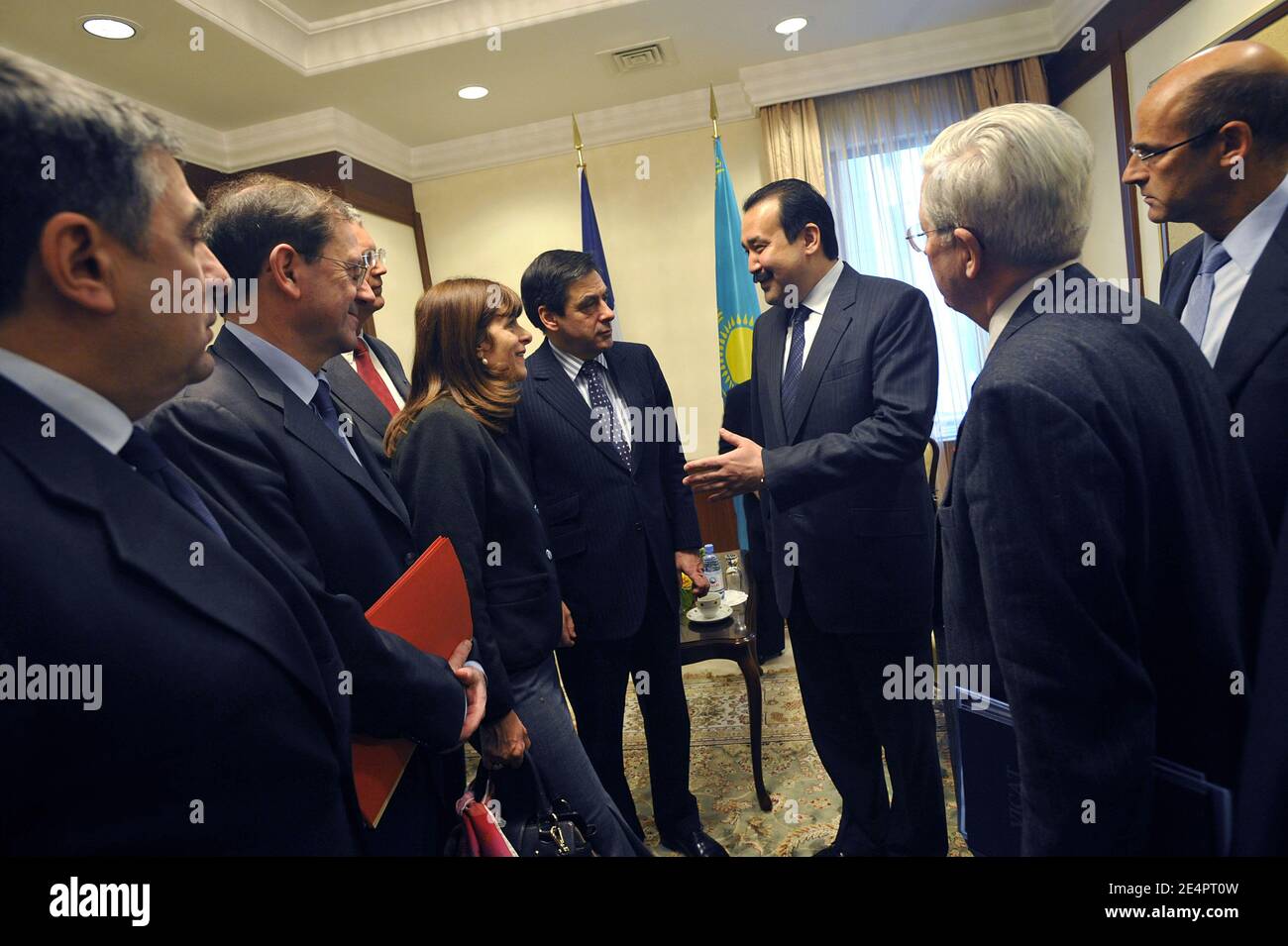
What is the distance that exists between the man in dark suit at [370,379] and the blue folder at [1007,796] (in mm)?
1097

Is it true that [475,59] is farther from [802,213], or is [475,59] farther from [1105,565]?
[1105,565]

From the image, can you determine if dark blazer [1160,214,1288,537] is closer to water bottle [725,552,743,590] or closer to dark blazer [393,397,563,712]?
dark blazer [393,397,563,712]

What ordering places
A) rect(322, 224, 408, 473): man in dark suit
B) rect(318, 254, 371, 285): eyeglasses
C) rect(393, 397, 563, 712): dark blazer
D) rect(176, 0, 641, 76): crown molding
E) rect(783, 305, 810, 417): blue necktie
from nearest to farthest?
rect(318, 254, 371, 285): eyeglasses < rect(393, 397, 563, 712): dark blazer < rect(322, 224, 408, 473): man in dark suit < rect(783, 305, 810, 417): blue necktie < rect(176, 0, 641, 76): crown molding

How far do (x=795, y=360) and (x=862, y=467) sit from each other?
14.7 inches

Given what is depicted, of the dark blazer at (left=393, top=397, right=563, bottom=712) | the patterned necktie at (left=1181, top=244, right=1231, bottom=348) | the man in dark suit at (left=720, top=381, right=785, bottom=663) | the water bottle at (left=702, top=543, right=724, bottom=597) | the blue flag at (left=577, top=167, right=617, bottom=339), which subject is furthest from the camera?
the blue flag at (left=577, top=167, right=617, bottom=339)

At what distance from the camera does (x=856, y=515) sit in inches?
68.9

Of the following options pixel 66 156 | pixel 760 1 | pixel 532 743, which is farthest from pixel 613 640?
pixel 760 1

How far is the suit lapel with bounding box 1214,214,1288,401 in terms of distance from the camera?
1.12 metres

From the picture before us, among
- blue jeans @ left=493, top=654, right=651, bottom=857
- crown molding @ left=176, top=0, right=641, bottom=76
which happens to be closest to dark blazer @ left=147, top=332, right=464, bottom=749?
blue jeans @ left=493, top=654, right=651, bottom=857

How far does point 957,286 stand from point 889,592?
0.89m

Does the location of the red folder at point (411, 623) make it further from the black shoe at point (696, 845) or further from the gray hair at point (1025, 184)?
the black shoe at point (696, 845)

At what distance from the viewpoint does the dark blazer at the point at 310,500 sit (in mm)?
950

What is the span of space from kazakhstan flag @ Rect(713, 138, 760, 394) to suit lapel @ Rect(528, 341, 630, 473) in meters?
2.43
